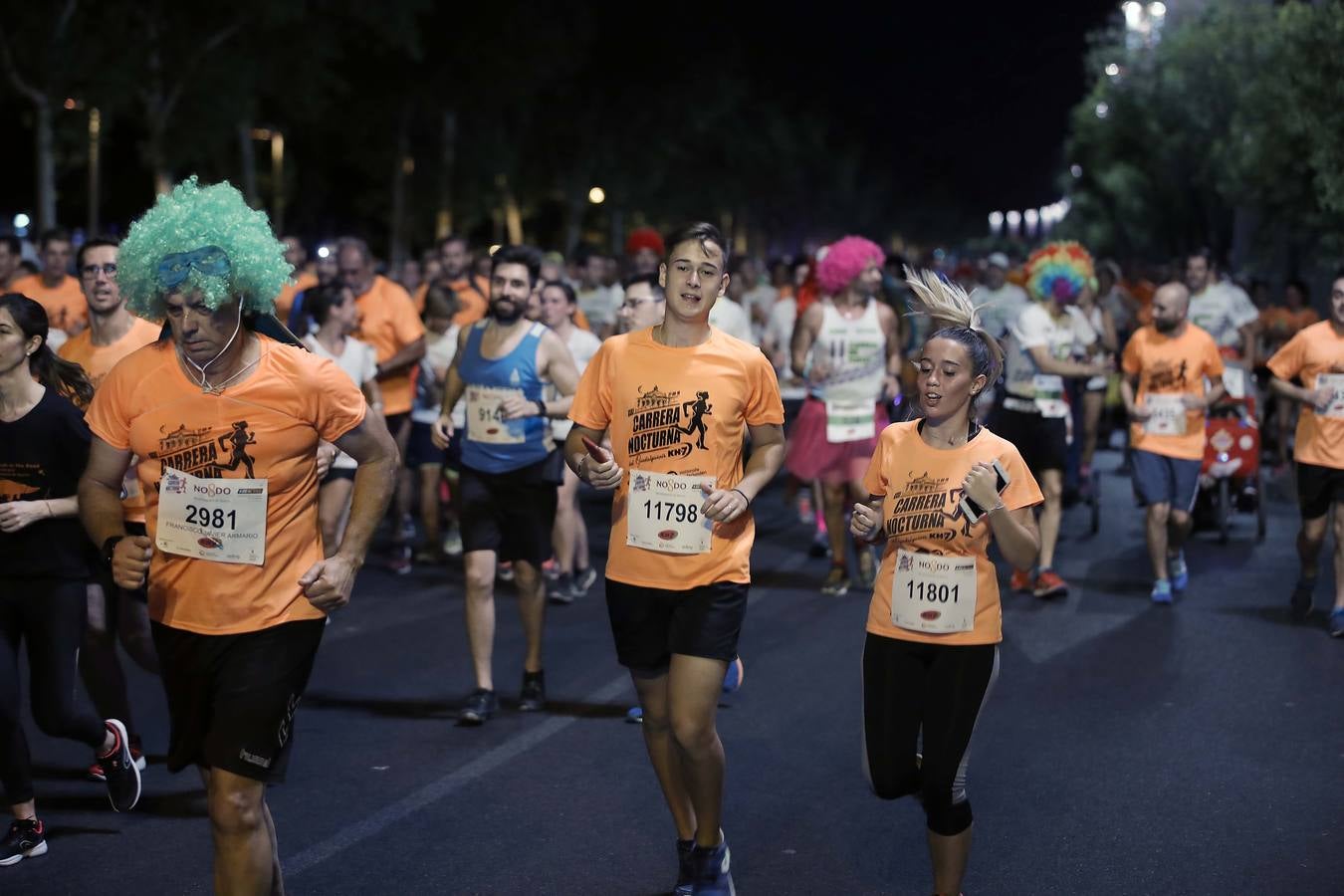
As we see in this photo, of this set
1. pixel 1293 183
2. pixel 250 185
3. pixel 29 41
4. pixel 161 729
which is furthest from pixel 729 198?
pixel 161 729

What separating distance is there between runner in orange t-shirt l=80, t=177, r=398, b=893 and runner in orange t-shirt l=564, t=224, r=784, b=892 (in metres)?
1.11

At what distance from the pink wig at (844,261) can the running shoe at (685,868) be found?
616 cm

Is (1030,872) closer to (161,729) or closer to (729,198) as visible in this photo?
(161,729)

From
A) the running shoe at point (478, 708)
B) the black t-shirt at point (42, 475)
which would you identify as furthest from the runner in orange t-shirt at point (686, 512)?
the running shoe at point (478, 708)

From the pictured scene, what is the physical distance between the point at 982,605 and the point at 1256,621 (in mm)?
5920

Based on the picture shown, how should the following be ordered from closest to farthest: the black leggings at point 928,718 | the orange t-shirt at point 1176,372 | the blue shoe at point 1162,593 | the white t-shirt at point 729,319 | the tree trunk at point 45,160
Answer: the black leggings at point 928,718 < the orange t-shirt at point 1176,372 < the blue shoe at point 1162,593 < the white t-shirt at point 729,319 < the tree trunk at point 45,160

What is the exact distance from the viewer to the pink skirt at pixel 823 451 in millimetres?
11320

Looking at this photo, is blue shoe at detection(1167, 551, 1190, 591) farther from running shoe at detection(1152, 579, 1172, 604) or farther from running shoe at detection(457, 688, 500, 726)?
running shoe at detection(457, 688, 500, 726)

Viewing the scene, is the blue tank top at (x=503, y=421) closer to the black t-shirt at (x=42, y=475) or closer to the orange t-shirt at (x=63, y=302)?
the black t-shirt at (x=42, y=475)

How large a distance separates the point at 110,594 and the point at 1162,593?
6.68 metres

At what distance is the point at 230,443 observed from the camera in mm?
4625

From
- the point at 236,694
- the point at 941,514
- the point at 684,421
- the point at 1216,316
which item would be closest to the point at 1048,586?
the point at 1216,316

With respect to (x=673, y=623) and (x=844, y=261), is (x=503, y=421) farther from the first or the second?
(x=844, y=261)

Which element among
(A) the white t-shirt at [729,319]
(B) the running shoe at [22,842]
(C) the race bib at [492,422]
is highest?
(A) the white t-shirt at [729,319]
